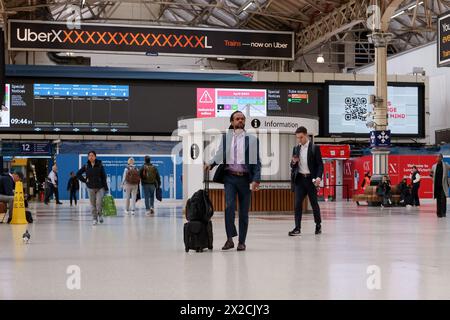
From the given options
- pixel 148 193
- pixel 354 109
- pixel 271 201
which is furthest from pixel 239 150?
pixel 354 109

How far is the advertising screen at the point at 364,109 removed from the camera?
Answer: 104 feet

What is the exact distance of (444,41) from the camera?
18016mm

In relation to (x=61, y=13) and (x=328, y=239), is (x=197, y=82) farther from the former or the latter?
(x=328, y=239)

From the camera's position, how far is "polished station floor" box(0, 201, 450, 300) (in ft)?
17.1

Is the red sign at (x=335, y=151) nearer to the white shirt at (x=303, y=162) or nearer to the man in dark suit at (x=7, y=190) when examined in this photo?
the man in dark suit at (x=7, y=190)

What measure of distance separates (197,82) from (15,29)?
10881 millimetres

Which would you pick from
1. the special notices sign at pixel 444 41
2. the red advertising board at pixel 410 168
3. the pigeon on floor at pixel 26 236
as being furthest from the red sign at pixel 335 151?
the pigeon on floor at pixel 26 236

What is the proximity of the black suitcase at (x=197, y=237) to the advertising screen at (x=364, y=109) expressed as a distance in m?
23.5

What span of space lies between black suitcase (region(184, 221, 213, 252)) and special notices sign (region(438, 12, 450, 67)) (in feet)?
36.2

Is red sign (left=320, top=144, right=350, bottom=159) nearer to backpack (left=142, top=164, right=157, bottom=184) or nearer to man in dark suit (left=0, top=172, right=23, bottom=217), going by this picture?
backpack (left=142, top=164, right=157, bottom=184)

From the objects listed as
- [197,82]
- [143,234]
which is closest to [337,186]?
[197,82]

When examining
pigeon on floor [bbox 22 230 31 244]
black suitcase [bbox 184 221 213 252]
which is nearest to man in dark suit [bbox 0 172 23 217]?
pigeon on floor [bbox 22 230 31 244]

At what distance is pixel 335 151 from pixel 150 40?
54.5ft
